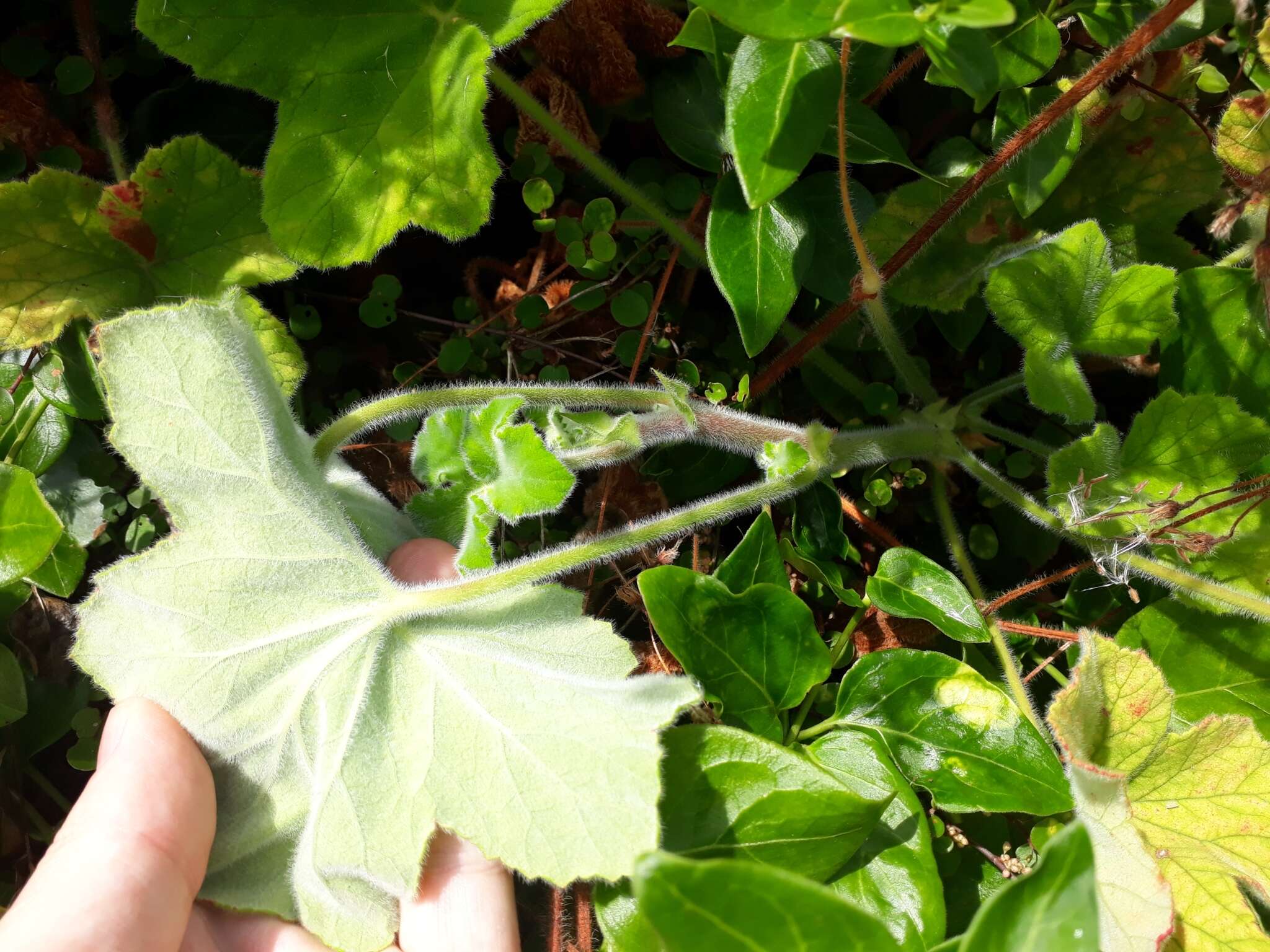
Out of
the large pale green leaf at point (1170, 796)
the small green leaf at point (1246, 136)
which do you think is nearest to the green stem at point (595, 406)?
the large pale green leaf at point (1170, 796)

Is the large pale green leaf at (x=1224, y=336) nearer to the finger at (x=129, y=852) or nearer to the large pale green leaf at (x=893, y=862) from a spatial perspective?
the large pale green leaf at (x=893, y=862)

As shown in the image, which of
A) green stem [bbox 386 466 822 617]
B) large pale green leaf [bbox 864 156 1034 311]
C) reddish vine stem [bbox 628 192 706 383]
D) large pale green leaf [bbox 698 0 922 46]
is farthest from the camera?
reddish vine stem [bbox 628 192 706 383]

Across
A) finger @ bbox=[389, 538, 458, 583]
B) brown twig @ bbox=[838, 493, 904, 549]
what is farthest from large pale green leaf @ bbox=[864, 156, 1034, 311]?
finger @ bbox=[389, 538, 458, 583]

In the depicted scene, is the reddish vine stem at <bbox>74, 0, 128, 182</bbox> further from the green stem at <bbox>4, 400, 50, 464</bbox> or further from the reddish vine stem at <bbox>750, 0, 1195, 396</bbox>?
the reddish vine stem at <bbox>750, 0, 1195, 396</bbox>

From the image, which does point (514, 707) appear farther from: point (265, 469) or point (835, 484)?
point (835, 484)

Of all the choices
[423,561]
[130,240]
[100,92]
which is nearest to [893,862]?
[423,561]
